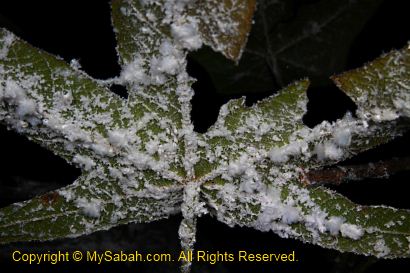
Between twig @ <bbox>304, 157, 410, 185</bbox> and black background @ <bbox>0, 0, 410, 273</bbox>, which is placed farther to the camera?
black background @ <bbox>0, 0, 410, 273</bbox>

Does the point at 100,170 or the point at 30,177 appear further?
the point at 30,177

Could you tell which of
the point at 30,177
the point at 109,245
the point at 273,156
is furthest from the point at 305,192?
the point at 30,177

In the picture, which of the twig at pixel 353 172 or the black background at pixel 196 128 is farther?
the black background at pixel 196 128

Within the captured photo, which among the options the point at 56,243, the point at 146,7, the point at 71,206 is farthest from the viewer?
the point at 56,243

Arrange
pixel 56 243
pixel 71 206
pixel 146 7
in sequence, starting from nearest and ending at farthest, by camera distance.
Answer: pixel 146 7 < pixel 71 206 < pixel 56 243

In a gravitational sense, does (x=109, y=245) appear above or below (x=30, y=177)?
below

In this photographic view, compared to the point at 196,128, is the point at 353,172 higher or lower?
lower

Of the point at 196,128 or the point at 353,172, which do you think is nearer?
the point at 353,172

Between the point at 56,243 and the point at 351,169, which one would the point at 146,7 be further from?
the point at 56,243
